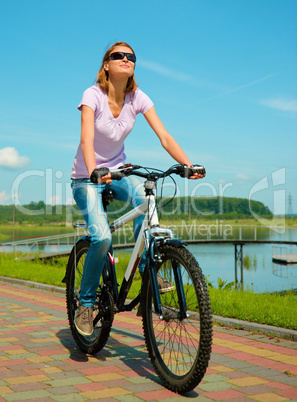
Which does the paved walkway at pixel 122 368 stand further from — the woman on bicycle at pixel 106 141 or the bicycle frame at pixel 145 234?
the bicycle frame at pixel 145 234

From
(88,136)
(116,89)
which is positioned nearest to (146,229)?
(88,136)

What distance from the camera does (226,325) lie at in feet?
17.4

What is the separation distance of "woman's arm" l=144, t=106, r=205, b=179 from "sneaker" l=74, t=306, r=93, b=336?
141 centimetres

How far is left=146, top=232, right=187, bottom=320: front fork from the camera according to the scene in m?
3.25

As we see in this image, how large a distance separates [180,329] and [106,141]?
1.58m

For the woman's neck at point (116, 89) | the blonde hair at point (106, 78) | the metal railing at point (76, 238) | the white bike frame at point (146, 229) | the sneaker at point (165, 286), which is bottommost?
the metal railing at point (76, 238)

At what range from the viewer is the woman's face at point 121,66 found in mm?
3875

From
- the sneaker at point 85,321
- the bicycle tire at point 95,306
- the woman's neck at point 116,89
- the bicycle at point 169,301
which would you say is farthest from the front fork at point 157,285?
the woman's neck at point 116,89

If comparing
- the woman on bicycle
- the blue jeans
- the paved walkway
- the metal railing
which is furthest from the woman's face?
the paved walkway

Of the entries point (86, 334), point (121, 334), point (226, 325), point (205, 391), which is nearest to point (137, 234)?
point (86, 334)

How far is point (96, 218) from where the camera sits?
151 inches

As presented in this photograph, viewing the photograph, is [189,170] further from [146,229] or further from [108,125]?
[108,125]

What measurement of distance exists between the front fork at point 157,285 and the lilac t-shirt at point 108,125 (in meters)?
0.97

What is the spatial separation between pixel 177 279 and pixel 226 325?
2.29 metres
